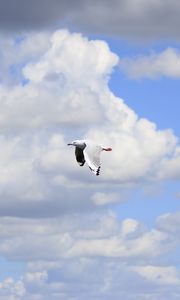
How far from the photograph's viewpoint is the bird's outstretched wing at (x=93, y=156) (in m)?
137

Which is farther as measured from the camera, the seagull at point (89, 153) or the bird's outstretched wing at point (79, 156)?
the bird's outstretched wing at point (79, 156)

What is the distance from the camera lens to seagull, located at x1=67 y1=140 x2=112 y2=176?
13875cm

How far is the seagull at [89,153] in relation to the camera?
455 feet

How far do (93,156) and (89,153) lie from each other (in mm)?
1245

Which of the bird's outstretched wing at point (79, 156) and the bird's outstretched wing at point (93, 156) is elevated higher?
the bird's outstretched wing at point (79, 156)

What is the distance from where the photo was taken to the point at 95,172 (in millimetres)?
134875

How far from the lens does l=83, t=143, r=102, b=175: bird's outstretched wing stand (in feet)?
450

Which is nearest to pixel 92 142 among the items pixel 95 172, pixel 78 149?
pixel 78 149

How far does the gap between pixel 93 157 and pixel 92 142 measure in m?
7.96

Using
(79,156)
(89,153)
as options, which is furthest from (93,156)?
(79,156)

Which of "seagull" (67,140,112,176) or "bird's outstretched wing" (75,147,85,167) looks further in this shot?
"bird's outstretched wing" (75,147,85,167)

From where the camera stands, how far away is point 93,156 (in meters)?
144

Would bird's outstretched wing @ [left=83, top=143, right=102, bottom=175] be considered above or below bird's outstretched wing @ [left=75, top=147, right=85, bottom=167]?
below

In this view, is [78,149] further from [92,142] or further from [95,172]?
[95,172]
